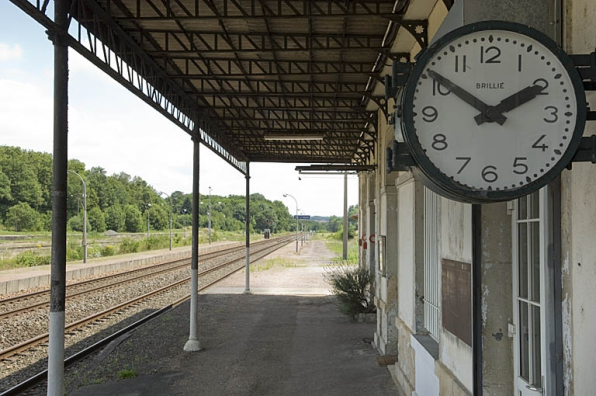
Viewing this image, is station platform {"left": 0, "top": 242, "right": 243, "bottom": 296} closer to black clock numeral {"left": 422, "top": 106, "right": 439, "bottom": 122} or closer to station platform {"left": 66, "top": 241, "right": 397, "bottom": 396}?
station platform {"left": 66, "top": 241, "right": 397, "bottom": 396}

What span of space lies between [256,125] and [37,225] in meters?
62.9

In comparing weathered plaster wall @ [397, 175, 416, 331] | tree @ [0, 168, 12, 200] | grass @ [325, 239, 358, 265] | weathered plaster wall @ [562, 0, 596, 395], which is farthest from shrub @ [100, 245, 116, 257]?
weathered plaster wall @ [562, 0, 596, 395]

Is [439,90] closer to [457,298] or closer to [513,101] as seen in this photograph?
[513,101]

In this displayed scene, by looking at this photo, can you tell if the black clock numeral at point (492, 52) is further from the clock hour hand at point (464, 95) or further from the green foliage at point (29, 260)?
the green foliage at point (29, 260)

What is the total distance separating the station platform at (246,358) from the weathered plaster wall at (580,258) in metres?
6.25

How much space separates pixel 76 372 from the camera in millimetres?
10016

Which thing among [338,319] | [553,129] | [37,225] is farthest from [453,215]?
[37,225]

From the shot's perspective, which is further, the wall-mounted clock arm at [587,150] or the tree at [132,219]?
the tree at [132,219]

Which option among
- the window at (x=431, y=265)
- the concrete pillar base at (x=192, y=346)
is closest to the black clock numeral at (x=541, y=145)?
the window at (x=431, y=265)

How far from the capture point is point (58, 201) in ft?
19.5

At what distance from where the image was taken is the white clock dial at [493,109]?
8.02 feet

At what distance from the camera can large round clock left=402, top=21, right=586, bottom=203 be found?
7.98 feet

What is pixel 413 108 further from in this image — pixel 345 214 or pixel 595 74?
pixel 345 214

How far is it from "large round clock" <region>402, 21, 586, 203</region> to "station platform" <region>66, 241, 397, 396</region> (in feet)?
23.3
